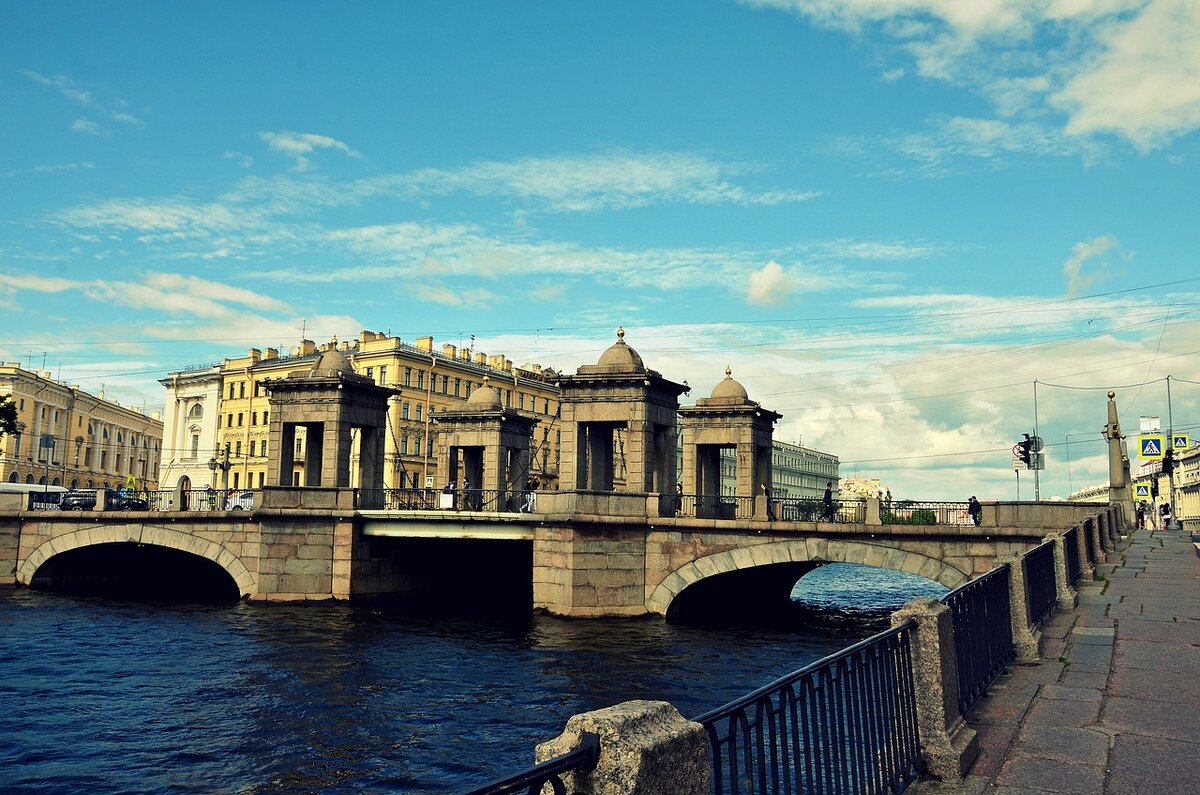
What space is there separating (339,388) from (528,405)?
54374 mm

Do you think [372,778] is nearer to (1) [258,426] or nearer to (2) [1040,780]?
(2) [1040,780]

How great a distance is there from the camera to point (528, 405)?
301ft

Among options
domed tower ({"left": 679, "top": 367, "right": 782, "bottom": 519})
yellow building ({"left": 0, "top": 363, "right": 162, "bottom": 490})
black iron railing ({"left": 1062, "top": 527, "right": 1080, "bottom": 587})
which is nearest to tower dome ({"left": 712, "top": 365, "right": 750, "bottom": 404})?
domed tower ({"left": 679, "top": 367, "right": 782, "bottom": 519})

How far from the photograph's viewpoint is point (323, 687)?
21.7 meters

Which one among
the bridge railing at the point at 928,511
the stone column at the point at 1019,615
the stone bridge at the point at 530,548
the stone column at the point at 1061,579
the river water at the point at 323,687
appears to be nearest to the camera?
the stone column at the point at 1019,615

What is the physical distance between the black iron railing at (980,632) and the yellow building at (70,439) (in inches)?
3508

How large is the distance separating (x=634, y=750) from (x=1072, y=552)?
18185 mm

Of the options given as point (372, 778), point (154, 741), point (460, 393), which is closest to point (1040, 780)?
point (372, 778)

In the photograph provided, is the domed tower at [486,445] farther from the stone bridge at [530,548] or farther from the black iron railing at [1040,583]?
the black iron railing at [1040,583]

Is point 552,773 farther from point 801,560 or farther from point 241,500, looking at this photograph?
point 241,500

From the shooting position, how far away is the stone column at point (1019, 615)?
11117mm

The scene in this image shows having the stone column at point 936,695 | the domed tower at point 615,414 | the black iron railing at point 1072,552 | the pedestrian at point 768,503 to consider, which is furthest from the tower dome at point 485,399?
the stone column at point 936,695

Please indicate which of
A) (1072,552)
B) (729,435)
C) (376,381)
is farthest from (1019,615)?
(376,381)

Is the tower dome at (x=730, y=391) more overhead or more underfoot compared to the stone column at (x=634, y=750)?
more overhead
